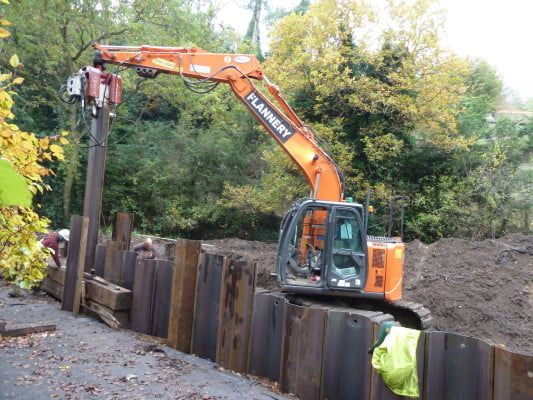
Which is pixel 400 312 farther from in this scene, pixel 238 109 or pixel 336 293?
pixel 238 109

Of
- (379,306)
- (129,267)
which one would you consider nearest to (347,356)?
(379,306)

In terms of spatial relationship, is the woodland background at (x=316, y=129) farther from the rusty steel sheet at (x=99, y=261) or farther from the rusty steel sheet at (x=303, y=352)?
the rusty steel sheet at (x=303, y=352)

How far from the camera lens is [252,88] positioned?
7.59 meters

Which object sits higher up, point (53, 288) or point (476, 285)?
point (476, 285)

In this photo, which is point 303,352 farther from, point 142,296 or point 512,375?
point 142,296

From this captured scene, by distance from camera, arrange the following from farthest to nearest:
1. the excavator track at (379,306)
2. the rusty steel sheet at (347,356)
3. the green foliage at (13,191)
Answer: the excavator track at (379,306) → the rusty steel sheet at (347,356) → the green foliage at (13,191)

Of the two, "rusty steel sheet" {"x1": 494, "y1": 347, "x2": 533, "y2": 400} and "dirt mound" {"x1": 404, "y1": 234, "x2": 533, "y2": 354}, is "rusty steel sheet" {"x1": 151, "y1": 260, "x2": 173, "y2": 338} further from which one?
"dirt mound" {"x1": 404, "y1": 234, "x2": 533, "y2": 354}

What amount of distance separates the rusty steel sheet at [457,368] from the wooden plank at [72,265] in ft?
17.1

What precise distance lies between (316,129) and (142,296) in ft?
31.7

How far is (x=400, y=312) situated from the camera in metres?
7.25

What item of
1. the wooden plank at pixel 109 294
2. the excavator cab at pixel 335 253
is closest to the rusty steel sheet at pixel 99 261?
the wooden plank at pixel 109 294

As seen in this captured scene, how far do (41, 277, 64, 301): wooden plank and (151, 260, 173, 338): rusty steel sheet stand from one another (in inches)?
A: 88.7

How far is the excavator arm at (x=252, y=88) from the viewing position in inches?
285

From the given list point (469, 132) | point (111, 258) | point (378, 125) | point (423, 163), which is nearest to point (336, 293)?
point (111, 258)
